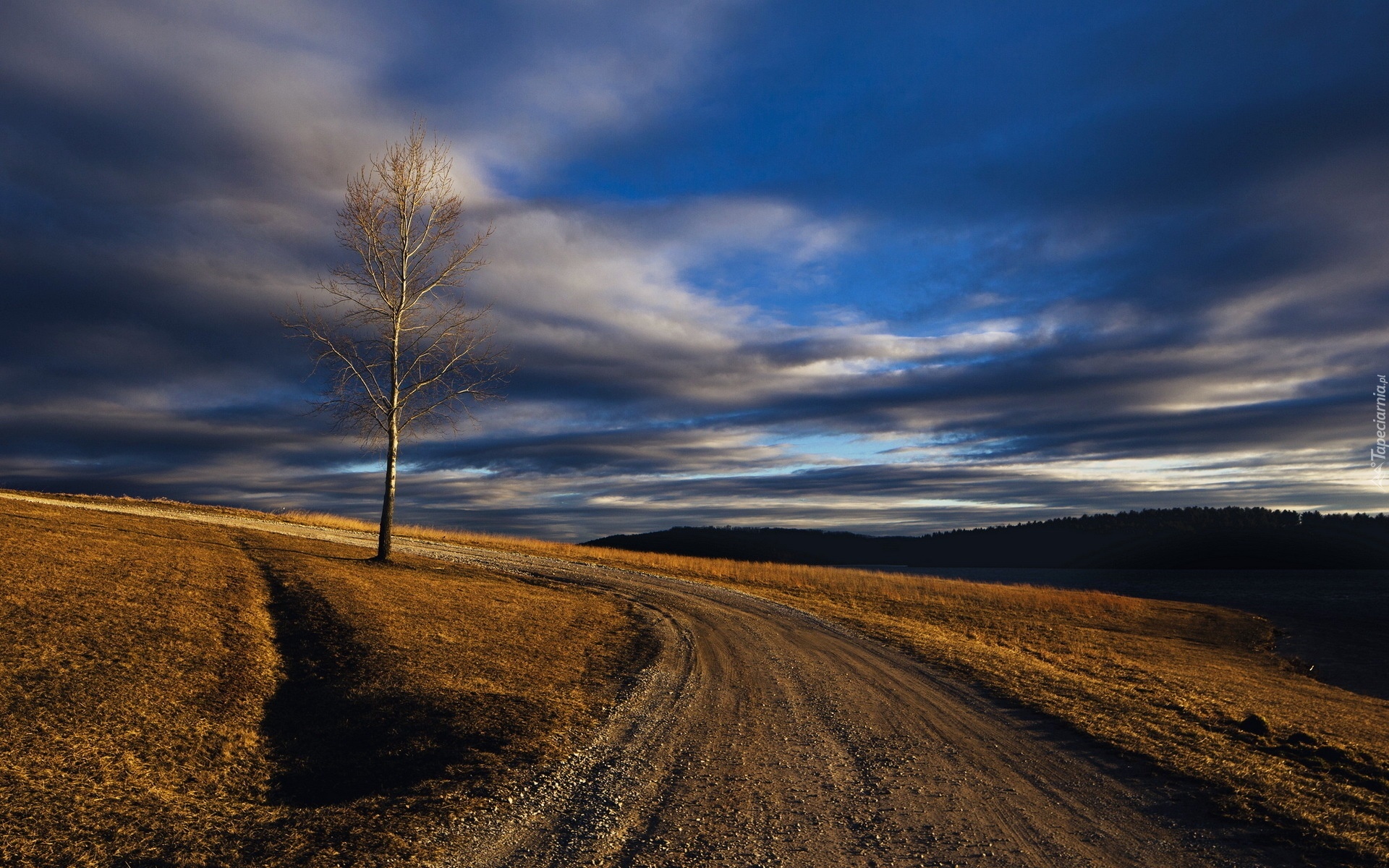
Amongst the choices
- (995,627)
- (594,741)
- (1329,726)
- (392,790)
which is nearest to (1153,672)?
(1329,726)

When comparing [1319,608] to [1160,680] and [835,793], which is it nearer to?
[1160,680]

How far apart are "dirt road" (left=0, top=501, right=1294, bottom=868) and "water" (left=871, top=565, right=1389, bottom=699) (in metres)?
20.8

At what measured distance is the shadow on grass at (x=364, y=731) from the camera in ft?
26.5

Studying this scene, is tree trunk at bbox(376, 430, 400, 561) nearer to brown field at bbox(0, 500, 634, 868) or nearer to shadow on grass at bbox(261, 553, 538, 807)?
brown field at bbox(0, 500, 634, 868)

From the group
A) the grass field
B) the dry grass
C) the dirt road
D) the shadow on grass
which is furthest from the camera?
the dry grass

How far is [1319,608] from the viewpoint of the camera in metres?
47.8

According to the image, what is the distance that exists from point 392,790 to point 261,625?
8922 mm

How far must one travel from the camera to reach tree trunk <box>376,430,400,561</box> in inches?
1051

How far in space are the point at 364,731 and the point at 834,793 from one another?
6293 mm

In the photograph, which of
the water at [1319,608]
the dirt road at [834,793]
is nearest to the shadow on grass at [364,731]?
the dirt road at [834,793]

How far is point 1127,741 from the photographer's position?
403 inches

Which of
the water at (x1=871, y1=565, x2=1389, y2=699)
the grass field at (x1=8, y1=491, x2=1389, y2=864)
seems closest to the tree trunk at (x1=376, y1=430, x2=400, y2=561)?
the grass field at (x1=8, y1=491, x2=1389, y2=864)

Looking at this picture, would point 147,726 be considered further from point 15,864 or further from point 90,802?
point 15,864

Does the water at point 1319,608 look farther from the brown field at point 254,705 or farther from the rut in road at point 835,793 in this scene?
the brown field at point 254,705
